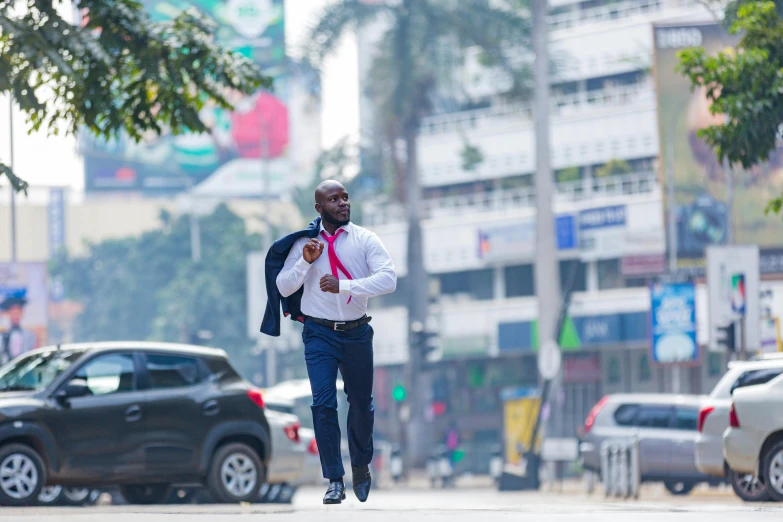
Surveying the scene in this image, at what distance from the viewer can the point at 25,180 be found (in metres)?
18.3

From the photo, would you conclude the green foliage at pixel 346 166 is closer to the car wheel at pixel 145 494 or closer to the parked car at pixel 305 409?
the parked car at pixel 305 409

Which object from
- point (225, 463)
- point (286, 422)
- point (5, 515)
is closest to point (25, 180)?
point (225, 463)

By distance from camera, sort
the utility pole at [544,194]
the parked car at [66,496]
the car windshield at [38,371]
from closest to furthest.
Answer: the car windshield at [38,371]
the parked car at [66,496]
the utility pole at [544,194]

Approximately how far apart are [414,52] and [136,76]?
93.0ft

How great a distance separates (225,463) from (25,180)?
3720mm

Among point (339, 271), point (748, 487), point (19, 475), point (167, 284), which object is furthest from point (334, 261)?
point (167, 284)

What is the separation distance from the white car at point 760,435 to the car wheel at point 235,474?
4.53 meters

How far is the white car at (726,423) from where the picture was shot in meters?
18.4

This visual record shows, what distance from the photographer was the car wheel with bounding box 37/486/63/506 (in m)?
19.2

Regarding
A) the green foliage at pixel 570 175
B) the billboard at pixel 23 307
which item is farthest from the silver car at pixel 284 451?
the green foliage at pixel 570 175

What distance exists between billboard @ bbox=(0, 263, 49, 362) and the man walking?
26838mm

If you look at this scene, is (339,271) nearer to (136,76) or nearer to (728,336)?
(136,76)

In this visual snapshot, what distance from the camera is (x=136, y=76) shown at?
1777cm

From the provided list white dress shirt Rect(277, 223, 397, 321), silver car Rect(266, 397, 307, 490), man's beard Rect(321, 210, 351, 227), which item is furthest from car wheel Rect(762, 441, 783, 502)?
man's beard Rect(321, 210, 351, 227)
